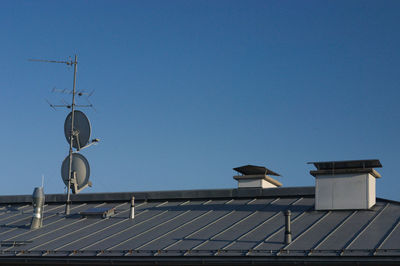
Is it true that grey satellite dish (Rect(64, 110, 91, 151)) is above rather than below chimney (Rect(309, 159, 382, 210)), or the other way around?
above

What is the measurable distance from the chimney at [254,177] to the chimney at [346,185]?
4441 millimetres

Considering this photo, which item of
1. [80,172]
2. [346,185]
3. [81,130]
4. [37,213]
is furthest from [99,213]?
[346,185]

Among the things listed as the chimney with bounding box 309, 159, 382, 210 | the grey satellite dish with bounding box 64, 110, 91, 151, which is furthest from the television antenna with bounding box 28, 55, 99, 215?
the chimney with bounding box 309, 159, 382, 210

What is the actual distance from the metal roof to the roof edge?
5 cm

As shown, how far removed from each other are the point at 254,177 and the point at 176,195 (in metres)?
4.07

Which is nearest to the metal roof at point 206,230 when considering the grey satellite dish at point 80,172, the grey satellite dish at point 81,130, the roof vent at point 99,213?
the roof vent at point 99,213

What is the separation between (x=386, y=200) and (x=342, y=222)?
3.43 metres

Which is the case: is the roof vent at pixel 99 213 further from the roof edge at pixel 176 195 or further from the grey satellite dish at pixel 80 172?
the grey satellite dish at pixel 80 172

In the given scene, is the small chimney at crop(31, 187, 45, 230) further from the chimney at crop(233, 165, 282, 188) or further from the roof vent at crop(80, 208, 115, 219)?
the chimney at crop(233, 165, 282, 188)

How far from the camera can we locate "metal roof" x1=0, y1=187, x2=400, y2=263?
24125 millimetres

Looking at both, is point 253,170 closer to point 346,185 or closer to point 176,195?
point 176,195

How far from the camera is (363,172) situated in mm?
28719

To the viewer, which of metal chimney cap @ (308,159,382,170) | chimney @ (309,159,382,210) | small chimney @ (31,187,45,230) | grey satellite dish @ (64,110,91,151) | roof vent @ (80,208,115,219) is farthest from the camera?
grey satellite dish @ (64,110,91,151)
